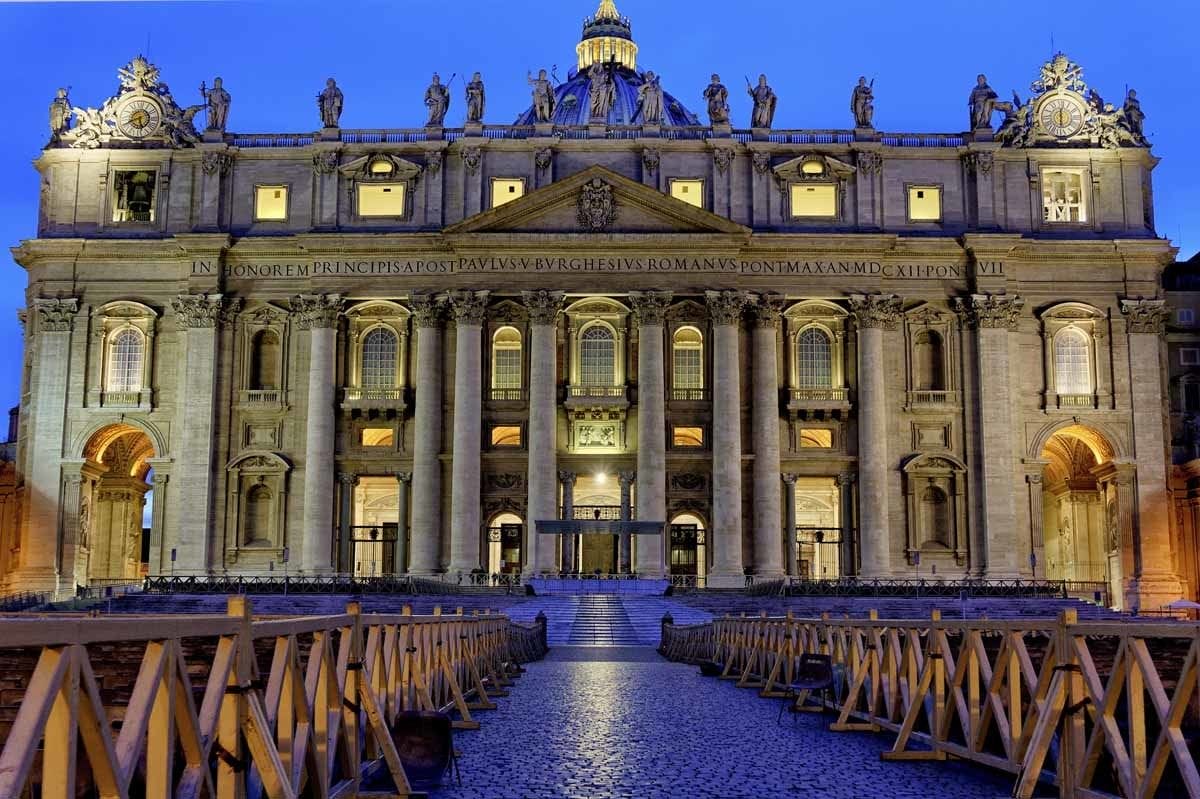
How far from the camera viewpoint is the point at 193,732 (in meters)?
7.11

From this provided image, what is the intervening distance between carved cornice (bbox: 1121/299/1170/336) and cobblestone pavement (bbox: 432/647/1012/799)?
46.8 m

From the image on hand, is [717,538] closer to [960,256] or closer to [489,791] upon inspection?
[960,256]

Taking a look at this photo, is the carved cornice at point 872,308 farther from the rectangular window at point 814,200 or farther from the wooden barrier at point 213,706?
the wooden barrier at point 213,706

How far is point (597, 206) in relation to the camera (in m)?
62.8

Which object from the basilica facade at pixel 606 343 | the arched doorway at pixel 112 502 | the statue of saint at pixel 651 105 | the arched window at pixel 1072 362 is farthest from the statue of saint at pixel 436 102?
the arched window at pixel 1072 362

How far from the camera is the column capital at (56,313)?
63531 millimetres

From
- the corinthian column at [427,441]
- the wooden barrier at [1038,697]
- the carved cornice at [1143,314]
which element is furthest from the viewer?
the carved cornice at [1143,314]

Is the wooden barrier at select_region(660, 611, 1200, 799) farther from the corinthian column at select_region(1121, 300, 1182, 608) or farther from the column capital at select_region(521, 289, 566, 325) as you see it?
the corinthian column at select_region(1121, 300, 1182, 608)

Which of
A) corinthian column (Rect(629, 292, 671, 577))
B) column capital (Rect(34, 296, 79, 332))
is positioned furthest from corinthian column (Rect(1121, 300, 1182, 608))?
column capital (Rect(34, 296, 79, 332))

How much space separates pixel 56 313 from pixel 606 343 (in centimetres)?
2545

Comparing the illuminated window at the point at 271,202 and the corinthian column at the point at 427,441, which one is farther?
the illuminated window at the point at 271,202

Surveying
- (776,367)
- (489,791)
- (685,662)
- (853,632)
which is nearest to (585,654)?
(685,662)

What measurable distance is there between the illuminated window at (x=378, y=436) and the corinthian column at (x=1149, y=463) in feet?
111

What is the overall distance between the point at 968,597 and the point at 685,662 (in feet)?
74.8
